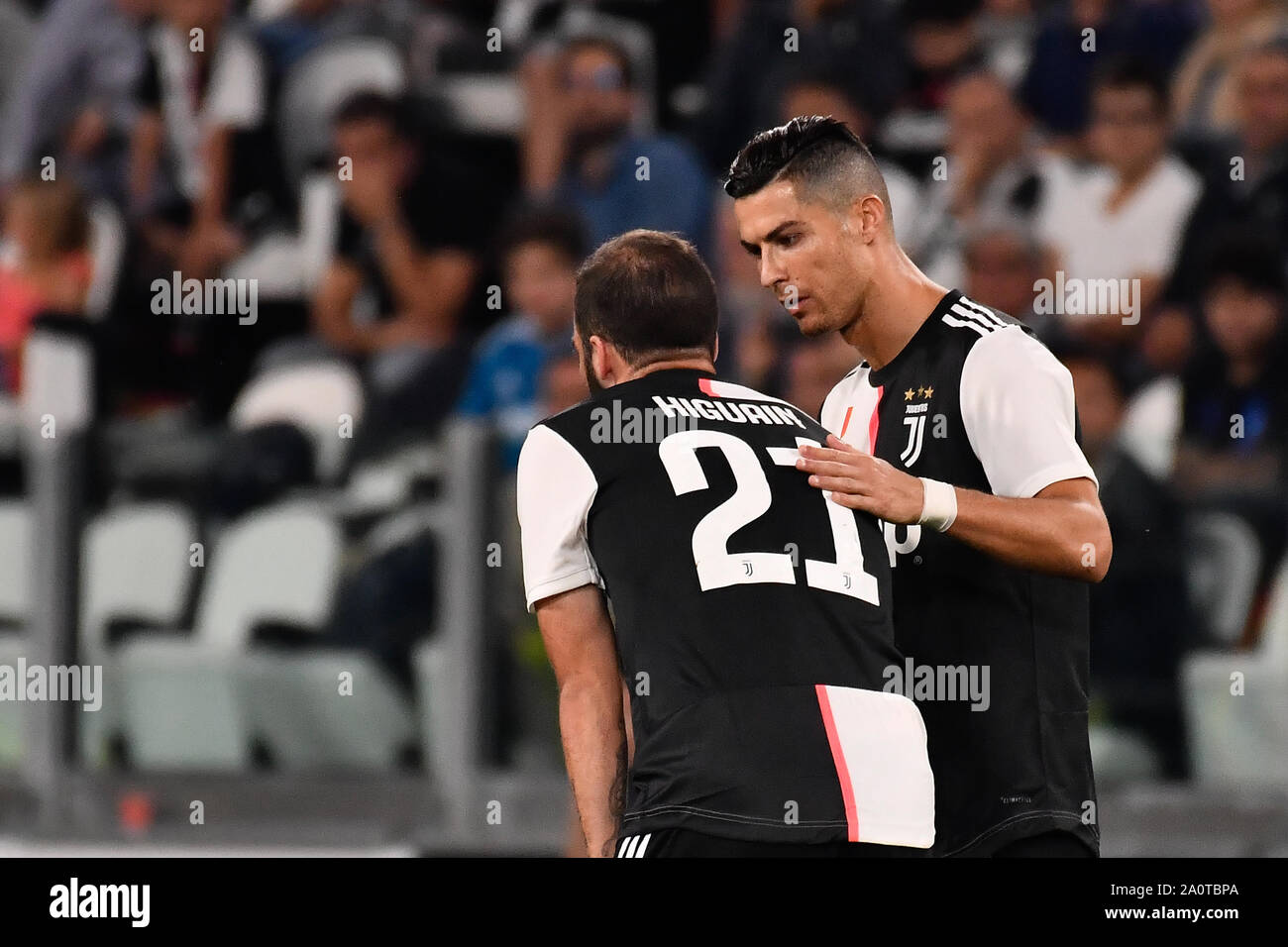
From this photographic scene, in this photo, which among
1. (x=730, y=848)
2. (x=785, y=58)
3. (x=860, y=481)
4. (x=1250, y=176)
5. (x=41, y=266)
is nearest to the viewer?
(x=730, y=848)

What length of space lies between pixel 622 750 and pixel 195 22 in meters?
7.21

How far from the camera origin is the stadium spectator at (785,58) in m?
8.41

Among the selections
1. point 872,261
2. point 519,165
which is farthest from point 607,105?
point 872,261

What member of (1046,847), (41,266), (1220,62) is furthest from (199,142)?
(1046,847)

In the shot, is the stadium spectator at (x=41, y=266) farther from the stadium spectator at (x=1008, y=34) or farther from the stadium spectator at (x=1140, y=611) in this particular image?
the stadium spectator at (x=1140, y=611)

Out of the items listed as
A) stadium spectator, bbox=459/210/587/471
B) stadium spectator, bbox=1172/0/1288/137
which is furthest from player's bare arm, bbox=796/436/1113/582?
stadium spectator, bbox=1172/0/1288/137

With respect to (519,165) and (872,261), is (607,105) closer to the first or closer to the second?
(519,165)

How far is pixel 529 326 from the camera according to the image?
7.95m

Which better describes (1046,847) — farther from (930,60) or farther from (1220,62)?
(930,60)

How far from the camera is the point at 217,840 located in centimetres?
750

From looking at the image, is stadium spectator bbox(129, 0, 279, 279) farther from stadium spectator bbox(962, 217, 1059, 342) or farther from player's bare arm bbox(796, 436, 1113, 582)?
player's bare arm bbox(796, 436, 1113, 582)

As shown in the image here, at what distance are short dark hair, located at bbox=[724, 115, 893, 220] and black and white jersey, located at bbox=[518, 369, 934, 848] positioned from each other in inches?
27.4

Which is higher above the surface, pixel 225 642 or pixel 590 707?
pixel 590 707

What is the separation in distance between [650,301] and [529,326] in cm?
454
